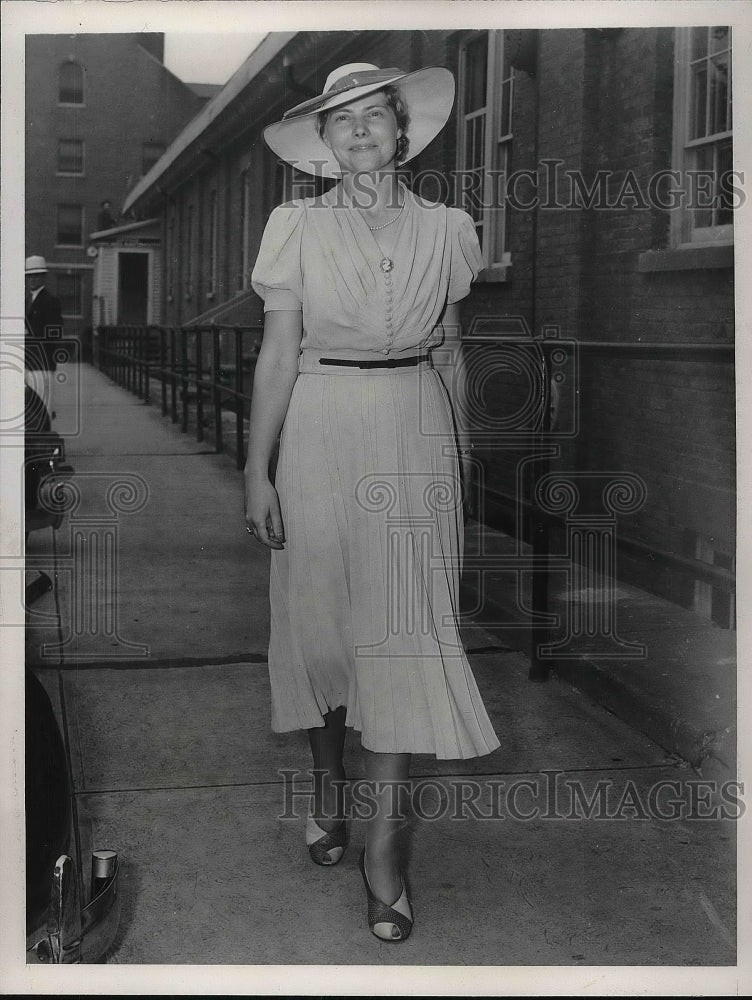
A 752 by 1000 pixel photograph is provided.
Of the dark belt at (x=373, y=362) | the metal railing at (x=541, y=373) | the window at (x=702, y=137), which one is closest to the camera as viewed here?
the dark belt at (x=373, y=362)

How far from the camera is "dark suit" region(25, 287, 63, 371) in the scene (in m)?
3.10

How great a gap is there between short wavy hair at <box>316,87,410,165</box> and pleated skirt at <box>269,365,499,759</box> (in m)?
0.46

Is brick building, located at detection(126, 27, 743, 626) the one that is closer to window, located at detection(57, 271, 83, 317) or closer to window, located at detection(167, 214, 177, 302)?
window, located at detection(167, 214, 177, 302)

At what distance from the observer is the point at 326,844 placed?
2.90 meters

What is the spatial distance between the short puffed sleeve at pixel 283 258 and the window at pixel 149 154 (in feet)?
2.25

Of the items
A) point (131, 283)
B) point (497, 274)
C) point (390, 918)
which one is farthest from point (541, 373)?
point (497, 274)

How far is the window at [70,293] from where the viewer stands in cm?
343

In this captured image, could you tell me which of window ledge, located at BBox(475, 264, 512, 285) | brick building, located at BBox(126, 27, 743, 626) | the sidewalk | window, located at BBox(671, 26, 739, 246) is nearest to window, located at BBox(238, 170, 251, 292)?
brick building, located at BBox(126, 27, 743, 626)

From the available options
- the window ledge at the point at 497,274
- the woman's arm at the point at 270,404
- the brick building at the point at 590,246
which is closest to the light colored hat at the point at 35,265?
the brick building at the point at 590,246

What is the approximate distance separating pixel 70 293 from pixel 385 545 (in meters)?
1.41

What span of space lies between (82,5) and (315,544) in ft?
4.03

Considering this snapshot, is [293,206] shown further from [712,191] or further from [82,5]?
[712,191]

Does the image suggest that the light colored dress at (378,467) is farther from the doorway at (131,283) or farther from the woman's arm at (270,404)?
the doorway at (131,283)

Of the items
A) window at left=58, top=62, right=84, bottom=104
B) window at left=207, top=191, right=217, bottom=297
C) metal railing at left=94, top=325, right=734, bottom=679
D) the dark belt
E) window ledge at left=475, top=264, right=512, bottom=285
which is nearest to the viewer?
the dark belt
